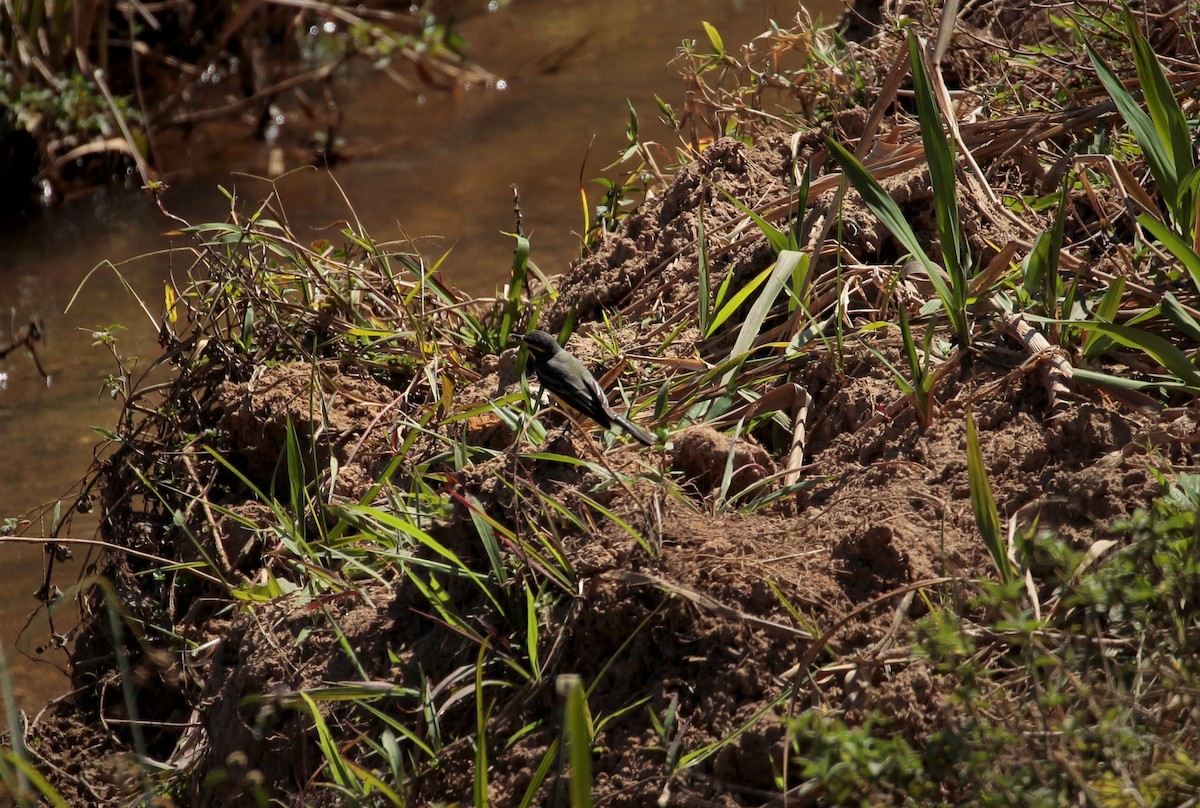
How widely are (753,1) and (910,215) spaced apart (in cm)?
570

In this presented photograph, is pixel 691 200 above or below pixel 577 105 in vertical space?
above

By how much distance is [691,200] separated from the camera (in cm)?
375

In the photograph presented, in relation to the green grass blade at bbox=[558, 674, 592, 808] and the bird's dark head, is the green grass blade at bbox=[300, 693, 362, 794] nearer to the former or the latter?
the green grass blade at bbox=[558, 674, 592, 808]

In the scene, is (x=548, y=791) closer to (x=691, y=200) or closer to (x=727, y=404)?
(x=727, y=404)

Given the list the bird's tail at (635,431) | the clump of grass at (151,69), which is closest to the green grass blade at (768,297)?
the bird's tail at (635,431)

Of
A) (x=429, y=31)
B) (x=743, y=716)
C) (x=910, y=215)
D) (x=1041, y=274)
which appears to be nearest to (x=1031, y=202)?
(x=910, y=215)

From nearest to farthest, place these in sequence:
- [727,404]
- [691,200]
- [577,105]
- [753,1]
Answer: [727,404]
[691,200]
[577,105]
[753,1]

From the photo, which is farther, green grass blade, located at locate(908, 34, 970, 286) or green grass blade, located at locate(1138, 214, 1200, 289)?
green grass blade, located at locate(908, 34, 970, 286)

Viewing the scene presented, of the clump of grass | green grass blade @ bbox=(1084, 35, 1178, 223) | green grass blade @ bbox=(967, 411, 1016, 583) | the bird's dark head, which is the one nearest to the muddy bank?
green grass blade @ bbox=(967, 411, 1016, 583)

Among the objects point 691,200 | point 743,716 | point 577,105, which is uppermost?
point 691,200

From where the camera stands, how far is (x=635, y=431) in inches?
112

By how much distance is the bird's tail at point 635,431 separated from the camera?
2.83m

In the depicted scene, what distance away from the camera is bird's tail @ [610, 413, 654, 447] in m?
2.83

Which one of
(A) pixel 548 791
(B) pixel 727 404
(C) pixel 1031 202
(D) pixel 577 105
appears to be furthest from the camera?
(D) pixel 577 105
